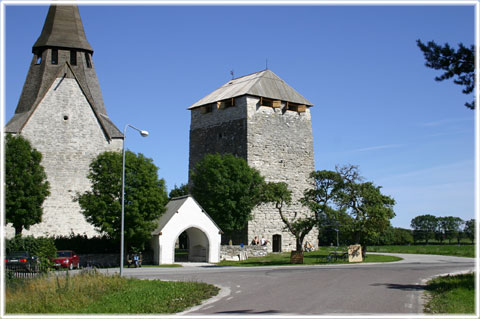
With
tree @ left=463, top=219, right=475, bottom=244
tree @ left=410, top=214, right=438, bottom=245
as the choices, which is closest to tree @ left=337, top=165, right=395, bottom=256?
tree @ left=463, top=219, right=475, bottom=244

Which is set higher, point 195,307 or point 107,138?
point 107,138

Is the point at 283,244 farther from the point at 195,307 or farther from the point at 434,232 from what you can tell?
the point at 434,232

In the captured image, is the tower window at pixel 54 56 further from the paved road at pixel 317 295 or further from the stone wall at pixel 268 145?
the paved road at pixel 317 295

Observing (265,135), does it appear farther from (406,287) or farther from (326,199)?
(406,287)

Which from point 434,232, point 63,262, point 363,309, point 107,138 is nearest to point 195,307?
point 363,309

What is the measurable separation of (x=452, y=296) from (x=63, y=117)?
40.2m

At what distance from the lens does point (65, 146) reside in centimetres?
4928

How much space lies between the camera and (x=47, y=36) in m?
53.2

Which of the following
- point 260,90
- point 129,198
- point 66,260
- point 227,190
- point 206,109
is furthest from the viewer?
point 206,109

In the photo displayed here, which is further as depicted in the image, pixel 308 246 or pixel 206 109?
pixel 206 109

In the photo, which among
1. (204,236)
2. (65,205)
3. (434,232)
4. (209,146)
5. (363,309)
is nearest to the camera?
(363,309)

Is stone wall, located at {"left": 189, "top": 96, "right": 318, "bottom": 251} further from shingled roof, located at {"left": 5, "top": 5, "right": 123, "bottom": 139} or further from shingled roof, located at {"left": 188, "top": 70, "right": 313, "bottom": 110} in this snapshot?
shingled roof, located at {"left": 5, "top": 5, "right": 123, "bottom": 139}

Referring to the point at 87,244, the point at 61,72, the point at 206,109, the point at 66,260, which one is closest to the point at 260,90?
the point at 206,109

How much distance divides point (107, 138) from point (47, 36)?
11.5 metres
